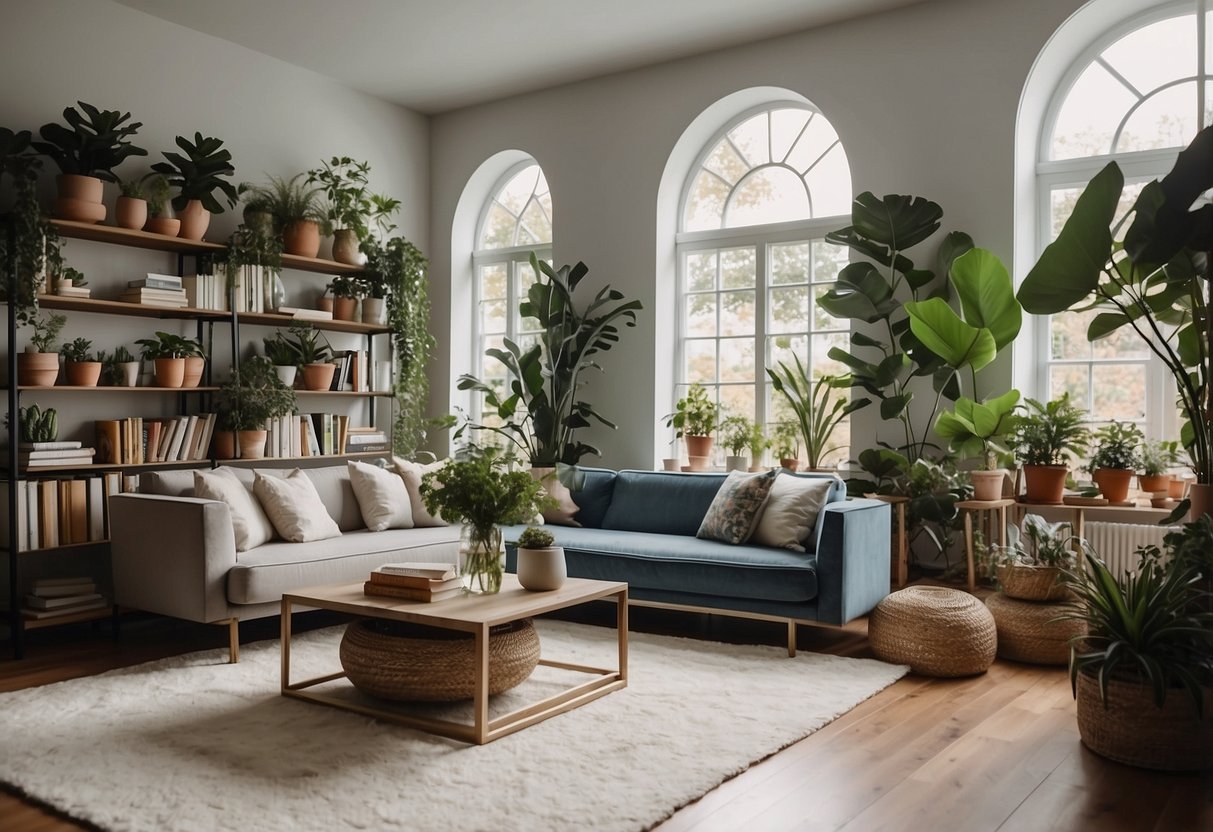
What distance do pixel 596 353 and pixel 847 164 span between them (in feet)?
6.42

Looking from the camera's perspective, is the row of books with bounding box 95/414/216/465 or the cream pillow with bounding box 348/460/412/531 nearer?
the row of books with bounding box 95/414/216/465

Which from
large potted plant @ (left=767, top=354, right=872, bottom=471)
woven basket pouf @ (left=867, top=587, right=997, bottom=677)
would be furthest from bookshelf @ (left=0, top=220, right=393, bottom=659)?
woven basket pouf @ (left=867, top=587, right=997, bottom=677)

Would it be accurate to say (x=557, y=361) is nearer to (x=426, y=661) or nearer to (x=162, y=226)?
(x=162, y=226)

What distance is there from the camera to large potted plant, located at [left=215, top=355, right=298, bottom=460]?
5453 millimetres

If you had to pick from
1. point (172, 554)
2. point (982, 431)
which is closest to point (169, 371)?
point (172, 554)

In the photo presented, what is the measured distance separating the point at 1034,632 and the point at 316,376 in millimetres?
4086

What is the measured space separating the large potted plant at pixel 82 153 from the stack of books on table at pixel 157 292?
15.2 inches

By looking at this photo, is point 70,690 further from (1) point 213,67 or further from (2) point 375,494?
(1) point 213,67

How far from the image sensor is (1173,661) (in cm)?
297

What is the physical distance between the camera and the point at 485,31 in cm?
579

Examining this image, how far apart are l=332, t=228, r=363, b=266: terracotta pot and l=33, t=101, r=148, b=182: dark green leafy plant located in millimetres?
1390

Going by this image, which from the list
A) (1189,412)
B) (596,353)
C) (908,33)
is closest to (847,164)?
(908,33)

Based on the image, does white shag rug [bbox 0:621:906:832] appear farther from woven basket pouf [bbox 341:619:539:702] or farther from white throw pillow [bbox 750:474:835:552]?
white throw pillow [bbox 750:474:835:552]

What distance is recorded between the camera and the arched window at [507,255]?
7.18 meters
